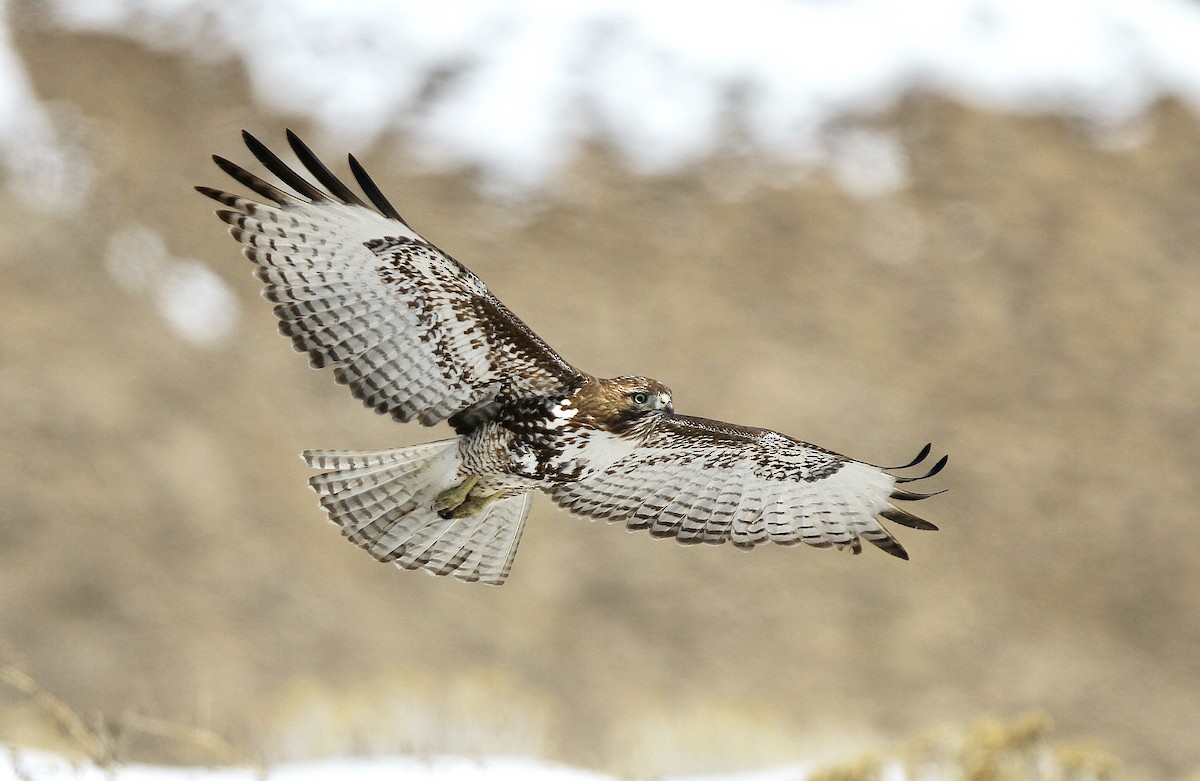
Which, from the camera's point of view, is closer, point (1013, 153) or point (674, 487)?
point (674, 487)

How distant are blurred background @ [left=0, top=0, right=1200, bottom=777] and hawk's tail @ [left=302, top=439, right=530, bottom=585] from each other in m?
7.54

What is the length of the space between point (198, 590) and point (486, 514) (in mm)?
10521

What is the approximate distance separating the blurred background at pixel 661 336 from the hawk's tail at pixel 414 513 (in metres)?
7.54

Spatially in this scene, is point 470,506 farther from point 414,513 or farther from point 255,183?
point 255,183

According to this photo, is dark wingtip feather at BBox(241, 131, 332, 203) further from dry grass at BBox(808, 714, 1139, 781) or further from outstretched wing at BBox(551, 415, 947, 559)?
dry grass at BBox(808, 714, 1139, 781)

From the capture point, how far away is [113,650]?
14391 millimetres

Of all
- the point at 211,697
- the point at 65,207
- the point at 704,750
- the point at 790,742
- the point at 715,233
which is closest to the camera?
the point at 704,750

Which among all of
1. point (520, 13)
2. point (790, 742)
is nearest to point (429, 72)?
point (520, 13)

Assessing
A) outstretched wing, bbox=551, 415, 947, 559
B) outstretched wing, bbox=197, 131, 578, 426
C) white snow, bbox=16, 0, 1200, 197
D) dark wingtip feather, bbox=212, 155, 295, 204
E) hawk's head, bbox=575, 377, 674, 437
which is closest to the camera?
dark wingtip feather, bbox=212, 155, 295, 204

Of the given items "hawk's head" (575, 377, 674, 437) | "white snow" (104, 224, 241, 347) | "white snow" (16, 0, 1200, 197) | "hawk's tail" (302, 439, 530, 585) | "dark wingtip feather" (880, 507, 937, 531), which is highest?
"white snow" (16, 0, 1200, 197)

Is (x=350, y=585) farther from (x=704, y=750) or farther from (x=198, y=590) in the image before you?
(x=704, y=750)

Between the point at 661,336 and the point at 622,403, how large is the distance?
12539 mm

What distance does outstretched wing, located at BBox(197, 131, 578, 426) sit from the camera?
471 centimetres

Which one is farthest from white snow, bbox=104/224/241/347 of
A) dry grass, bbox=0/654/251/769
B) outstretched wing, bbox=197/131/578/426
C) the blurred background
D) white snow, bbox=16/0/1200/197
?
outstretched wing, bbox=197/131/578/426
